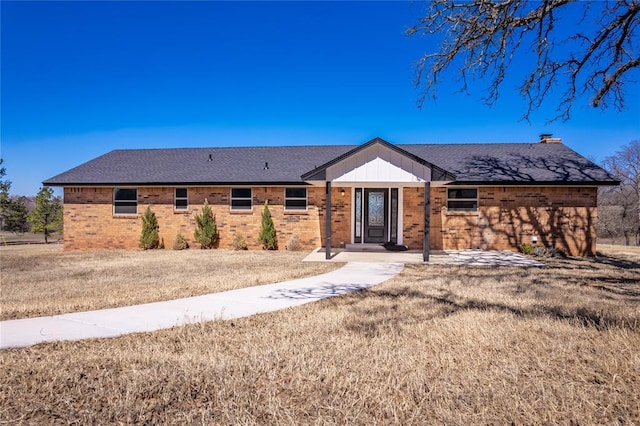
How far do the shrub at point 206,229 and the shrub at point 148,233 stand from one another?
72.2 inches

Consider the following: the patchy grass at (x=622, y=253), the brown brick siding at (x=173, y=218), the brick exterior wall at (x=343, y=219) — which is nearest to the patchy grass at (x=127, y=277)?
the brown brick siding at (x=173, y=218)

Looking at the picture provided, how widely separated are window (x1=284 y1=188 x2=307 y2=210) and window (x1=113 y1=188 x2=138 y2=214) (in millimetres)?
6844

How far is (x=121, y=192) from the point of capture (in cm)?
1884

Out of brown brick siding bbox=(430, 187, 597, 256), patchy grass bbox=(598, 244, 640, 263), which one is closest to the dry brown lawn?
brown brick siding bbox=(430, 187, 597, 256)

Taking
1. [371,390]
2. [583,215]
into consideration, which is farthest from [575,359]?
[583,215]

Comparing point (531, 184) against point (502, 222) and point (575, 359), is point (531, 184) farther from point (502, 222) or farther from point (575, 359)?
point (575, 359)

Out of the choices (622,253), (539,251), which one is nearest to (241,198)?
(539,251)

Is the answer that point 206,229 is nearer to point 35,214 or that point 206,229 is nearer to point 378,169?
point 378,169

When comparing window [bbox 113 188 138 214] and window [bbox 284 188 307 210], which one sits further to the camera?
window [bbox 113 188 138 214]

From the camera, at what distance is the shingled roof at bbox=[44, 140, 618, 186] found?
16.9 meters

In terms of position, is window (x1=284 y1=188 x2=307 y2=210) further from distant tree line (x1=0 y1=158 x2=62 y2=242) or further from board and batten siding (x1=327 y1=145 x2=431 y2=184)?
distant tree line (x1=0 y1=158 x2=62 y2=242)

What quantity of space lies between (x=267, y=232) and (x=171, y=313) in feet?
36.6

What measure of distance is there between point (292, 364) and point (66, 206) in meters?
18.6

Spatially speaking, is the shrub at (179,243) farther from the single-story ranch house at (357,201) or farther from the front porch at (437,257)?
the front porch at (437,257)
